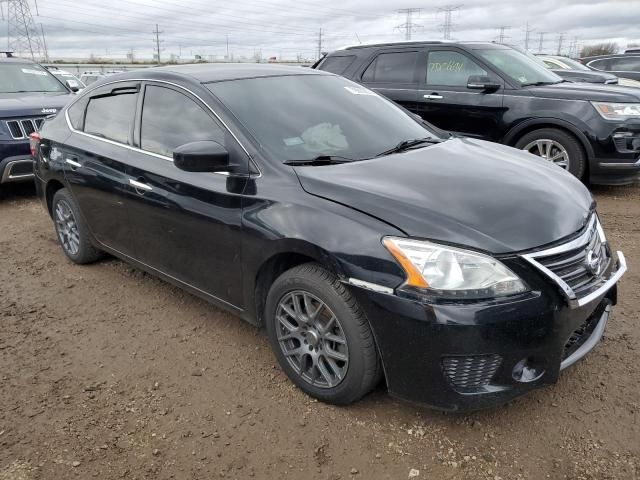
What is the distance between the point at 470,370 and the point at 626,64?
1761 cm

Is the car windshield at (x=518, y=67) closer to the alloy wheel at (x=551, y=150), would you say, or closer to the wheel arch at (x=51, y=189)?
the alloy wheel at (x=551, y=150)

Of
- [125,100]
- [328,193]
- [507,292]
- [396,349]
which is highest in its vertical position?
[125,100]

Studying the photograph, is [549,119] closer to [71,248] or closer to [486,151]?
[486,151]

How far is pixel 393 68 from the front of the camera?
7.66 meters

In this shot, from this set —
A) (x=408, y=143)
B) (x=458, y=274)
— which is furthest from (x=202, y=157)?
(x=458, y=274)

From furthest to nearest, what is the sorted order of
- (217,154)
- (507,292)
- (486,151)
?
(486,151), (217,154), (507,292)

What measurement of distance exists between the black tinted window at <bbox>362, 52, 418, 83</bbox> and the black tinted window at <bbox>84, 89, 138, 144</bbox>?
4416 millimetres

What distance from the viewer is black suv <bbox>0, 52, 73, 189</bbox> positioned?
22.0ft

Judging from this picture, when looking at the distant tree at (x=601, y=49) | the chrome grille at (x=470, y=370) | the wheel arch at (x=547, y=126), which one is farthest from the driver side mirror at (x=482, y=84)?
the distant tree at (x=601, y=49)

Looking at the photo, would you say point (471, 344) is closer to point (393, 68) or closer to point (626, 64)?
point (393, 68)

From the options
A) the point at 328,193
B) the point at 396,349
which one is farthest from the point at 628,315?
the point at 328,193

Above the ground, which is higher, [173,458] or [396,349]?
[396,349]

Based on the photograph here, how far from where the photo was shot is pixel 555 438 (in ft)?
8.29

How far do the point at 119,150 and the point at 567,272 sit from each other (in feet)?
9.76
